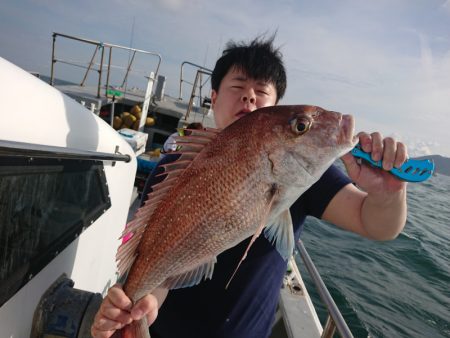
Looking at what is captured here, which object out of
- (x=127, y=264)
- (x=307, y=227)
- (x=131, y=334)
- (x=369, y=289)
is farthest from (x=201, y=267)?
(x=307, y=227)

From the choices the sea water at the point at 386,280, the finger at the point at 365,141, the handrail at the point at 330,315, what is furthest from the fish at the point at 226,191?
the sea water at the point at 386,280

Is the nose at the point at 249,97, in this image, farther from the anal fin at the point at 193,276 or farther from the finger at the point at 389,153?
the anal fin at the point at 193,276

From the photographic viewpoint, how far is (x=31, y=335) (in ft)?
6.29

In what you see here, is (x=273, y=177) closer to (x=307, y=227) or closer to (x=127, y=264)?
(x=127, y=264)

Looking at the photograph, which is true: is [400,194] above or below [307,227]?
above

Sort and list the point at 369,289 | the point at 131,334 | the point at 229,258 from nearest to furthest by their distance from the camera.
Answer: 1. the point at 131,334
2. the point at 229,258
3. the point at 369,289

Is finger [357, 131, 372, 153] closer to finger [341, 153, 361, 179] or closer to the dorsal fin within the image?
finger [341, 153, 361, 179]

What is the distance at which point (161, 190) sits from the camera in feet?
5.41

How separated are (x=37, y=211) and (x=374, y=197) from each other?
1.99 meters

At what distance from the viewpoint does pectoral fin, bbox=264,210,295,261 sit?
5.40 feet

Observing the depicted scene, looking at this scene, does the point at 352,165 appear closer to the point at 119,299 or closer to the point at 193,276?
the point at 193,276

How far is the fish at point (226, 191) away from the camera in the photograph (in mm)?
1478

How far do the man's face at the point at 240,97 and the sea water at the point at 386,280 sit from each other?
21.5 feet

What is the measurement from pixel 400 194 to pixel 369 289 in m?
8.42
